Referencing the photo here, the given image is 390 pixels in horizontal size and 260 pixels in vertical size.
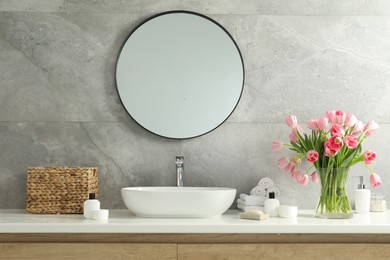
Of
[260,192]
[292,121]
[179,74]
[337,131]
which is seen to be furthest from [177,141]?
[337,131]

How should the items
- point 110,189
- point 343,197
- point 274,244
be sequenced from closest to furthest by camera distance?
point 274,244, point 343,197, point 110,189

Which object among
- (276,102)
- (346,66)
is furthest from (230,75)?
(346,66)

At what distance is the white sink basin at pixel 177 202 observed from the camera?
2381mm

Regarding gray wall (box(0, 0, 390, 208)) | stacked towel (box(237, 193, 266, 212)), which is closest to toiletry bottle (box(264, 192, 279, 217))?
stacked towel (box(237, 193, 266, 212))

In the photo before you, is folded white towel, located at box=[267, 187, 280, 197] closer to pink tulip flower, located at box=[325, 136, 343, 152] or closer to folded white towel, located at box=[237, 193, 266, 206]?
folded white towel, located at box=[237, 193, 266, 206]

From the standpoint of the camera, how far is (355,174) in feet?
9.61

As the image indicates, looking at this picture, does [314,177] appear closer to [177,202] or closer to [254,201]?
[254,201]

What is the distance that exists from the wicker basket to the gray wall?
0.77 ft

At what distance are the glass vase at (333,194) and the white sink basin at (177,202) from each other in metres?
0.45

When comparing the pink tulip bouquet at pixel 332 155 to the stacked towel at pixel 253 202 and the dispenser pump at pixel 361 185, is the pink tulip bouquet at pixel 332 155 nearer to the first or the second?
the dispenser pump at pixel 361 185

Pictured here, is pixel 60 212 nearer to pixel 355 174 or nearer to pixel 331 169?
pixel 331 169

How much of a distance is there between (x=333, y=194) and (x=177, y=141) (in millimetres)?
847

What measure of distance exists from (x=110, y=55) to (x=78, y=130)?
1.40 ft

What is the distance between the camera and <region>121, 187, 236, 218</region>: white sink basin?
238cm
